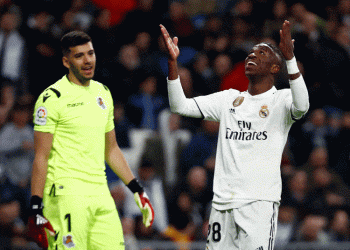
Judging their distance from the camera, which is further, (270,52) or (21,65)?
(21,65)

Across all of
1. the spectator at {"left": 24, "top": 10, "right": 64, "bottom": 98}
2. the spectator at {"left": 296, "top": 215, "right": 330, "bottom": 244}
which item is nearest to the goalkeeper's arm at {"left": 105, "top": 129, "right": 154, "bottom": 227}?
the spectator at {"left": 296, "top": 215, "right": 330, "bottom": 244}

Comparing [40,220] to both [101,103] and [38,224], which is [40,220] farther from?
[101,103]

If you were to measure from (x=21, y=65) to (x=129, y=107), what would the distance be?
69.3 inches

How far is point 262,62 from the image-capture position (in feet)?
16.8

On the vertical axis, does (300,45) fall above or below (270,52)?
above

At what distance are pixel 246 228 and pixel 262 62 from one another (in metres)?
1.38

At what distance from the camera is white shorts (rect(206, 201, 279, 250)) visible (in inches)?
191

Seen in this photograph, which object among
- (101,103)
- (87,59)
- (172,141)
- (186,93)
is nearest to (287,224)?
(172,141)

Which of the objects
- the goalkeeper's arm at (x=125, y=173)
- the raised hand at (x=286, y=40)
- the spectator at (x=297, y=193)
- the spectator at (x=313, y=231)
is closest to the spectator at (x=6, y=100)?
the goalkeeper's arm at (x=125, y=173)

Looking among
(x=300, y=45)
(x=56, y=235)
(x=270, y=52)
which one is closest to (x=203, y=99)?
(x=270, y=52)

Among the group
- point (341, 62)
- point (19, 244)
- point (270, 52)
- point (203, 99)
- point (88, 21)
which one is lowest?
point (19, 244)

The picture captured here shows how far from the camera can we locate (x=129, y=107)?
29.5 feet

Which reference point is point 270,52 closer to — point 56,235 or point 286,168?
point 56,235

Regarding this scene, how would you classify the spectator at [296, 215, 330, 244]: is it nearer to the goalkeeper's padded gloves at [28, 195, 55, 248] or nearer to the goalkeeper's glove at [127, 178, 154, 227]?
the goalkeeper's glove at [127, 178, 154, 227]
